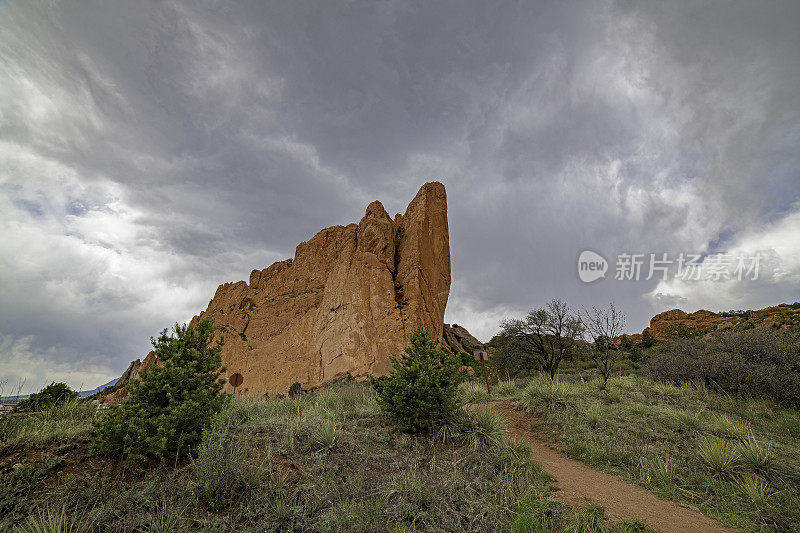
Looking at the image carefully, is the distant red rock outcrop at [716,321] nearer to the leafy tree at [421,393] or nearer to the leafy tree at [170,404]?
the leafy tree at [421,393]

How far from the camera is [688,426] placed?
31.5 feet

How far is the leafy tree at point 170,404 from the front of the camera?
5.27 metres

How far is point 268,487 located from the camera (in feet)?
16.5

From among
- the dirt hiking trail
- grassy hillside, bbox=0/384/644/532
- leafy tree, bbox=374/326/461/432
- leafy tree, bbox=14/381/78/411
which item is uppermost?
leafy tree, bbox=14/381/78/411

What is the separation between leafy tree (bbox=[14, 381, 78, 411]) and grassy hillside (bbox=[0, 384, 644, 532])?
38.6 inches

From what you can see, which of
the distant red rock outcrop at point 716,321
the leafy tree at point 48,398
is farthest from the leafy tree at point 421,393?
the distant red rock outcrop at point 716,321

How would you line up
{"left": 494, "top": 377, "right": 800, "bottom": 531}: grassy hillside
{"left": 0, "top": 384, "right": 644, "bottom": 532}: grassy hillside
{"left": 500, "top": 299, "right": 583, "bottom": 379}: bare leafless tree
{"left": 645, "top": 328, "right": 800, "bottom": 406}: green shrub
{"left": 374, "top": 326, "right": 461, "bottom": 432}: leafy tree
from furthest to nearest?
{"left": 500, "top": 299, "right": 583, "bottom": 379}: bare leafless tree < {"left": 645, "top": 328, "right": 800, "bottom": 406}: green shrub < {"left": 374, "top": 326, "right": 461, "bottom": 432}: leafy tree < {"left": 494, "top": 377, "right": 800, "bottom": 531}: grassy hillside < {"left": 0, "top": 384, "right": 644, "bottom": 532}: grassy hillside

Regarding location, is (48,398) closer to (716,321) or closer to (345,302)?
(345,302)

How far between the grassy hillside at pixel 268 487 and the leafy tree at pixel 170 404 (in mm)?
312

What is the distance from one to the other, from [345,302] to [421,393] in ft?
71.2

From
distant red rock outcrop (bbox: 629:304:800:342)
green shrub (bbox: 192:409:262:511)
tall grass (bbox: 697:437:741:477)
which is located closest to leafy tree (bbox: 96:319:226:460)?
green shrub (bbox: 192:409:262:511)

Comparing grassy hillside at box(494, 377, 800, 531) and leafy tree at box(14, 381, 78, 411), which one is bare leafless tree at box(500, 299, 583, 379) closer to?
grassy hillside at box(494, 377, 800, 531)

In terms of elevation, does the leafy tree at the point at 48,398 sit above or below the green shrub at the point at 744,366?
above

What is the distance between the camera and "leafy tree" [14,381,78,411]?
7.42 metres
